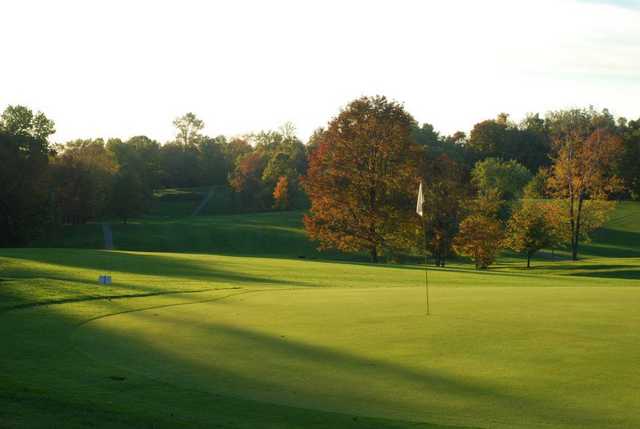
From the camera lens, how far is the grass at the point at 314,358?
7676 millimetres

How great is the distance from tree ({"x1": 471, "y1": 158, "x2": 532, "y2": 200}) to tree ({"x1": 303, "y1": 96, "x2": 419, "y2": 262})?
140ft

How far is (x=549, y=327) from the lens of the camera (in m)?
13.2

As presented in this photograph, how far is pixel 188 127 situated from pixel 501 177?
340ft

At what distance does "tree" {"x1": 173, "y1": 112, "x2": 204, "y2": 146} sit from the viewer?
592 feet

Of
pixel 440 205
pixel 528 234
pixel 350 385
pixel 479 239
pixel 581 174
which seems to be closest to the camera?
pixel 350 385

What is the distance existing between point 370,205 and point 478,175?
1854 inches

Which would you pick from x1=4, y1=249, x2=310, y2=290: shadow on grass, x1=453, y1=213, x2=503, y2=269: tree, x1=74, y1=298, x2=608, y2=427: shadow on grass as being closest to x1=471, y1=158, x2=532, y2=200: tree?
x1=453, y1=213, x2=503, y2=269: tree

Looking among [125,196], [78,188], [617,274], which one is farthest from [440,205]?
[78,188]

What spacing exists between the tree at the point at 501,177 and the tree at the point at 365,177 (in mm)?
42736

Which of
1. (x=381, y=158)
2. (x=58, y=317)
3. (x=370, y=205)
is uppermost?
(x=381, y=158)

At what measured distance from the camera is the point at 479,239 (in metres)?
51.2

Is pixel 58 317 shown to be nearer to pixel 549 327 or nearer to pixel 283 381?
pixel 283 381

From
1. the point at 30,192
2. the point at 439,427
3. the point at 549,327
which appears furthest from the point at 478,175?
the point at 439,427

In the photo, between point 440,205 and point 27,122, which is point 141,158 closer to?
point 27,122
